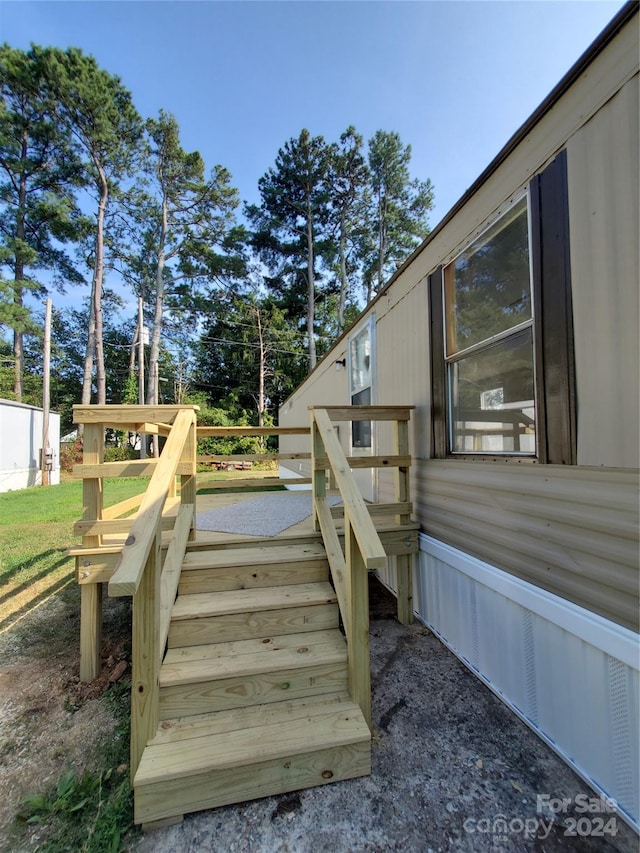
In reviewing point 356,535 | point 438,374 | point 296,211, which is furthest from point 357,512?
point 296,211

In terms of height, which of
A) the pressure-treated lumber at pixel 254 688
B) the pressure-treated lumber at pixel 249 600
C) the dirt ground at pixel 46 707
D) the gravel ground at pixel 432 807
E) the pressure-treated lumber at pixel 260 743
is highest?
the pressure-treated lumber at pixel 249 600

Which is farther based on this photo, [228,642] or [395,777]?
[228,642]

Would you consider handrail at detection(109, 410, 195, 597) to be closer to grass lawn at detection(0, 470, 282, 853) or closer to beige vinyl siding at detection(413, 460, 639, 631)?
grass lawn at detection(0, 470, 282, 853)

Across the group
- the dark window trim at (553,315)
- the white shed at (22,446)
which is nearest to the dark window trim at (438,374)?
the dark window trim at (553,315)

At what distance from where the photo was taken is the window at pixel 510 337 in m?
1.77

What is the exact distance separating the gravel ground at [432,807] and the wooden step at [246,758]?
71 mm

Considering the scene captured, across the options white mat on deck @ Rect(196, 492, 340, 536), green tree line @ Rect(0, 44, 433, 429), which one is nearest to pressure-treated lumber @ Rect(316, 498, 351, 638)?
white mat on deck @ Rect(196, 492, 340, 536)

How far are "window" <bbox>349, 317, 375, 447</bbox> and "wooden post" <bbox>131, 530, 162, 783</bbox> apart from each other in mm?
3290

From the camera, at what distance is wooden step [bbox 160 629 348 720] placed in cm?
176

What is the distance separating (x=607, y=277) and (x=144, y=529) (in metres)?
2.24

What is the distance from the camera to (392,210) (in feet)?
62.5

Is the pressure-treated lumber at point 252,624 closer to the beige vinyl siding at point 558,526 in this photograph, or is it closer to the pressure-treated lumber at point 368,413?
the beige vinyl siding at point 558,526

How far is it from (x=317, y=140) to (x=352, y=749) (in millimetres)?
22619

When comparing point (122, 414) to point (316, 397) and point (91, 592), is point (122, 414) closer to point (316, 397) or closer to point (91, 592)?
point (91, 592)
